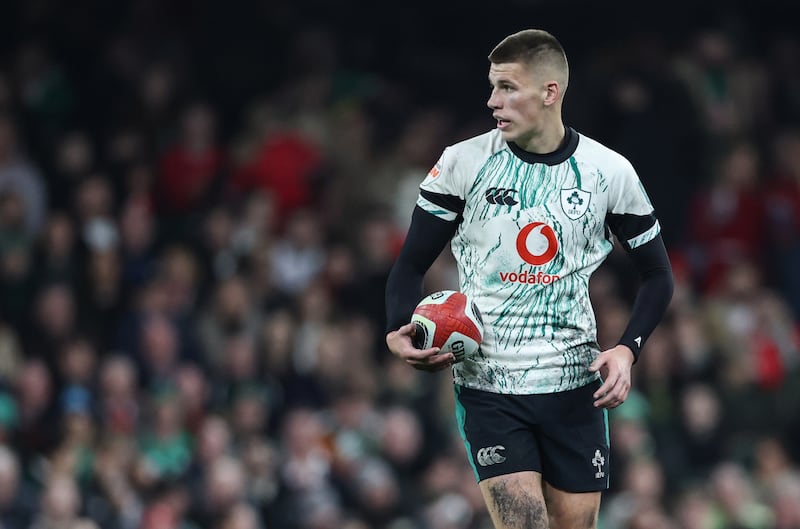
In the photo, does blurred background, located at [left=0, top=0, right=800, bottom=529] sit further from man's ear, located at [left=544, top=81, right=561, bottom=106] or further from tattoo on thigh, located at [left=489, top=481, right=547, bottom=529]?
man's ear, located at [left=544, top=81, right=561, bottom=106]

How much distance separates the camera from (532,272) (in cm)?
579

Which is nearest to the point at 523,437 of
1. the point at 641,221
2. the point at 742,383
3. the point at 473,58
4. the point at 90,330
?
the point at 641,221

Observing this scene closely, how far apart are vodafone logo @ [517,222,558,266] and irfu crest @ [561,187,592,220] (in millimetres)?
104

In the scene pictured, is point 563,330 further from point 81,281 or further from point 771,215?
point 771,215

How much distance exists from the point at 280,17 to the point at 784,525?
6.71m

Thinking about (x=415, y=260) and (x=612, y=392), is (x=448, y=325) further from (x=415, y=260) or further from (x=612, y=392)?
(x=612, y=392)

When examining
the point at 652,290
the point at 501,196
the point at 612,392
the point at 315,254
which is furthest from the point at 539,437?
the point at 315,254

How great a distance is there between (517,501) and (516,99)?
5.08ft

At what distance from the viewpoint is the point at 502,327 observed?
5.83 m

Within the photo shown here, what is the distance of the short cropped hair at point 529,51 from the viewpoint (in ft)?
18.8

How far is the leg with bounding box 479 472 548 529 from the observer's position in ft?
18.6

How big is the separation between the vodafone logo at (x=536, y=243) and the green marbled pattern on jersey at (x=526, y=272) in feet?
0.06

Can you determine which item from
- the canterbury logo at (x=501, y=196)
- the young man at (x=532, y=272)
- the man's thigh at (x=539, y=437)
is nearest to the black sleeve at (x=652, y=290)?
the young man at (x=532, y=272)

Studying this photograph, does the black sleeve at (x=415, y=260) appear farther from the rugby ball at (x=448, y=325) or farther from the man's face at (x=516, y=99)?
the man's face at (x=516, y=99)
